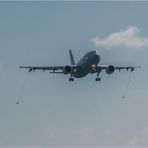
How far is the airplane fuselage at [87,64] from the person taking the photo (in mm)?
149625

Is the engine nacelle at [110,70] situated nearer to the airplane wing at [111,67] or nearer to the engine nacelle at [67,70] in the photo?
the airplane wing at [111,67]

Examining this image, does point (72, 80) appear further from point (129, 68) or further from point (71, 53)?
point (71, 53)

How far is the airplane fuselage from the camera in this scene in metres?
150

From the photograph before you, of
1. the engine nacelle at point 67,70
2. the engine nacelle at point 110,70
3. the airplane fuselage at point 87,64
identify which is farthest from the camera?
the engine nacelle at point 110,70

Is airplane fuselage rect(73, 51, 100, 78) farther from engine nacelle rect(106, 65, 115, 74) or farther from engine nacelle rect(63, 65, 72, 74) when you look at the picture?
engine nacelle rect(106, 65, 115, 74)

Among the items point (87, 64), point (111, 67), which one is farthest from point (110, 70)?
point (87, 64)

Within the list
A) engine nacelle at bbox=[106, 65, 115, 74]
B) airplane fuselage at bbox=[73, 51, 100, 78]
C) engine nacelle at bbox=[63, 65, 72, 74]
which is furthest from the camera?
engine nacelle at bbox=[106, 65, 115, 74]

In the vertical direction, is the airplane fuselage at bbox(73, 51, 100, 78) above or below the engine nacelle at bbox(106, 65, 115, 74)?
above

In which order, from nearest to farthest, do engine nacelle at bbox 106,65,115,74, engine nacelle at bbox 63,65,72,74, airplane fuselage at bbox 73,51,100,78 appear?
airplane fuselage at bbox 73,51,100,78 < engine nacelle at bbox 63,65,72,74 < engine nacelle at bbox 106,65,115,74

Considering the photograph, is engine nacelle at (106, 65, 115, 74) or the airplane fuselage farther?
engine nacelle at (106, 65, 115, 74)

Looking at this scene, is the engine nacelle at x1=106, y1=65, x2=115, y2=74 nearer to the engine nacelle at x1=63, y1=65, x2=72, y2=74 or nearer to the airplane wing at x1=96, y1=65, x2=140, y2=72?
the airplane wing at x1=96, y1=65, x2=140, y2=72

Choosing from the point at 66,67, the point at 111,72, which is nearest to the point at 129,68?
the point at 111,72

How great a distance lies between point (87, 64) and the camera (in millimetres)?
149875

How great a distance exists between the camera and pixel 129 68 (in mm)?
165250
